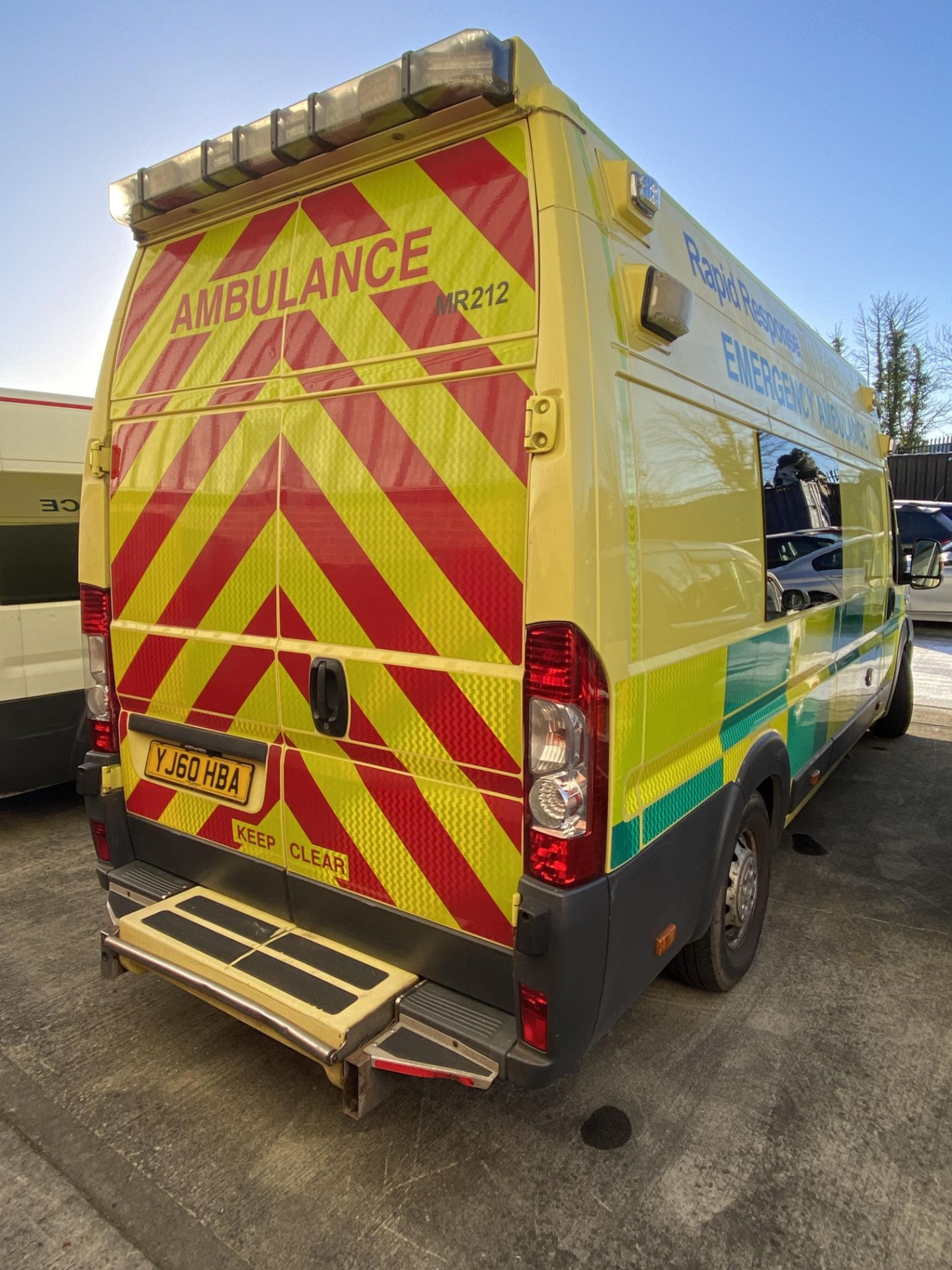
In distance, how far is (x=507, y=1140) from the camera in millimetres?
2402

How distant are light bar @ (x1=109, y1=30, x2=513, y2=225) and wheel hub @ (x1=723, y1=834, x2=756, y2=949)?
8.44 ft

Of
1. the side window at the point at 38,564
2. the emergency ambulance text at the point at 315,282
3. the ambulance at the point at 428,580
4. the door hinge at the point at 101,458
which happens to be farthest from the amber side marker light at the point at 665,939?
the side window at the point at 38,564

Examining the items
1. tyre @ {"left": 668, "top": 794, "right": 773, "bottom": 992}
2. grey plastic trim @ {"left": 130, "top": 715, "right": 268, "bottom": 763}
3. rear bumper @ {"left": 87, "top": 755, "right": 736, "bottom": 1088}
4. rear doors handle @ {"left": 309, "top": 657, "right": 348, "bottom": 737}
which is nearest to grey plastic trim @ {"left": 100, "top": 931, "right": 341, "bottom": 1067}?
rear bumper @ {"left": 87, "top": 755, "right": 736, "bottom": 1088}

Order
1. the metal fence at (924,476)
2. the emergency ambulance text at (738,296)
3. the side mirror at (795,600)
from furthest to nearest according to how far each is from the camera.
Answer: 1. the metal fence at (924,476)
2. the side mirror at (795,600)
3. the emergency ambulance text at (738,296)

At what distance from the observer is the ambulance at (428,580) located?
6.56ft

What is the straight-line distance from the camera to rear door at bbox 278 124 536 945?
81.0 inches

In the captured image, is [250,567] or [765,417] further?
[765,417]

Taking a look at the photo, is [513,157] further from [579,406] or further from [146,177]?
[146,177]

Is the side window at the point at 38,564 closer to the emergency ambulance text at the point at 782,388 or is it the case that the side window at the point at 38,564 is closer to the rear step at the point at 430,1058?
the rear step at the point at 430,1058

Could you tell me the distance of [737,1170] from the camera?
7.52ft

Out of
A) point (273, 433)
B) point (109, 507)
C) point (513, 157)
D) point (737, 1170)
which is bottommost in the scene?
point (737, 1170)

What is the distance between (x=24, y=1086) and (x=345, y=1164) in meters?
1.13

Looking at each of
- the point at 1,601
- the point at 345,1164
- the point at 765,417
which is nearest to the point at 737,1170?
the point at 345,1164

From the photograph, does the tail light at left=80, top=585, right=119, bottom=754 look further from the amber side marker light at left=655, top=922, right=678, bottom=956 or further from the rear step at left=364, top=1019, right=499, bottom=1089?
the amber side marker light at left=655, top=922, right=678, bottom=956
